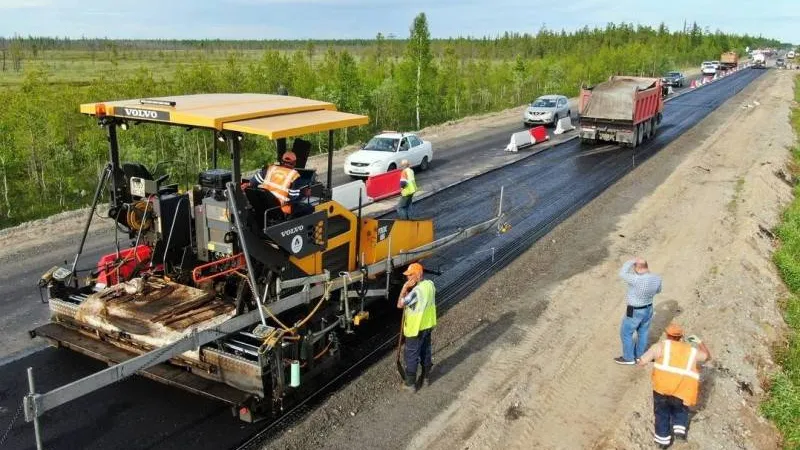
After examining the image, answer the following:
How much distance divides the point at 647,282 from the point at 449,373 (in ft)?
8.97

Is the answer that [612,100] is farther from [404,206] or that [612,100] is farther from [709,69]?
[709,69]

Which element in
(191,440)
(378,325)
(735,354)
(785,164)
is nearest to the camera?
(191,440)

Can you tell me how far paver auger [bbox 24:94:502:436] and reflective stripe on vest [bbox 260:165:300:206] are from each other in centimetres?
13

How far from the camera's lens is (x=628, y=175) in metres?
20.3

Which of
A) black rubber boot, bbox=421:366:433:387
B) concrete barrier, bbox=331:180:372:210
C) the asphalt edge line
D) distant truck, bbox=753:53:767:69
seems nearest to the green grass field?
the asphalt edge line

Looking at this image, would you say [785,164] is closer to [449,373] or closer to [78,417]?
[449,373]

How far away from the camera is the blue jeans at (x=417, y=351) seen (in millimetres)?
7223

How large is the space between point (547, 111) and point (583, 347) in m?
24.6

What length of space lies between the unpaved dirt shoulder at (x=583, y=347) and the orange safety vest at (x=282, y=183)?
7.44 ft

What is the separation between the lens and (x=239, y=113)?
642 cm

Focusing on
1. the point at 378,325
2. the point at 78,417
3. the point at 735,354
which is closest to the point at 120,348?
the point at 78,417

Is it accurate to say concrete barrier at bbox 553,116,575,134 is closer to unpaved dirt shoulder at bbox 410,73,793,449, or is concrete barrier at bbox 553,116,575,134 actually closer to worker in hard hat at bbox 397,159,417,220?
unpaved dirt shoulder at bbox 410,73,793,449

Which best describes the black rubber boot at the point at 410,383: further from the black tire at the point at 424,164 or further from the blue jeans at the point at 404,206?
the black tire at the point at 424,164

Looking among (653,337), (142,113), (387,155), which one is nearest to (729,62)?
(387,155)
